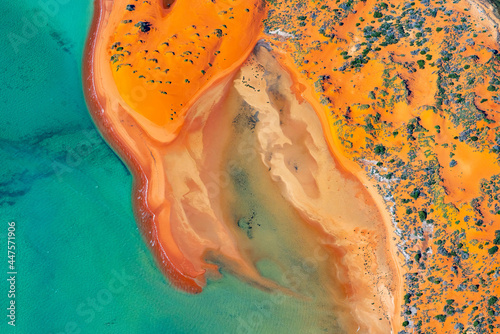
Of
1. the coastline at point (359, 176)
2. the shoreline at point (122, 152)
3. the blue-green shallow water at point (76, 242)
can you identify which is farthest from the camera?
the shoreline at point (122, 152)

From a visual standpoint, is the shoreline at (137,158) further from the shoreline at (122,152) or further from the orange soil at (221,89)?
the orange soil at (221,89)

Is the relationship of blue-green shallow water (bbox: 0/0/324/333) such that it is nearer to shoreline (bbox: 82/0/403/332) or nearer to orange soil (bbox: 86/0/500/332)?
shoreline (bbox: 82/0/403/332)

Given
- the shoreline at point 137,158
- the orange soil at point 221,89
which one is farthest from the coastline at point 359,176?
the orange soil at point 221,89

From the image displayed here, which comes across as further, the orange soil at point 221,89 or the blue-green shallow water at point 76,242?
the orange soil at point 221,89

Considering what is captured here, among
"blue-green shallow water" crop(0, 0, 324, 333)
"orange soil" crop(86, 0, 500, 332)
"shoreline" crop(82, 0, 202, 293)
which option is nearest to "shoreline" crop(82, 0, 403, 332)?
"shoreline" crop(82, 0, 202, 293)

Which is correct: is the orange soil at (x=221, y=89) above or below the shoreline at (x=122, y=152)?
above

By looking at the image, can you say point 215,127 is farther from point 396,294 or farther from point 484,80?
point 484,80

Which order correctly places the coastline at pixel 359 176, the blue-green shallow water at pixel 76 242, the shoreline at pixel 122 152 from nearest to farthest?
the blue-green shallow water at pixel 76 242 < the coastline at pixel 359 176 < the shoreline at pixel 122 152

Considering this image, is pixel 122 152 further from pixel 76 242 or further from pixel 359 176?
pixel 359 176

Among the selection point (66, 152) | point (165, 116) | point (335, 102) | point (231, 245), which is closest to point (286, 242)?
point (231, 245)

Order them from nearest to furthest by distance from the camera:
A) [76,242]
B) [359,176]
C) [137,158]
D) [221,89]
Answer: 1. [76,242]
2. [359,176]
3. [137,158]
4. [221,89]

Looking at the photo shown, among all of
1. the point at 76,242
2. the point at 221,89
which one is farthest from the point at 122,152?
the point at 221,89
